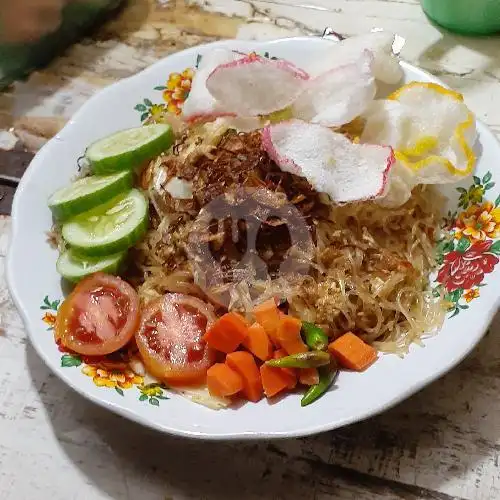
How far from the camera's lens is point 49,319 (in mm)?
1965

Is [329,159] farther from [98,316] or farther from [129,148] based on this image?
[98,316]

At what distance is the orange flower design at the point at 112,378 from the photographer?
5.98ft

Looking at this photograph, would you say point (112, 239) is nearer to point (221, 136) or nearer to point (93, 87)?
point (221, 136)

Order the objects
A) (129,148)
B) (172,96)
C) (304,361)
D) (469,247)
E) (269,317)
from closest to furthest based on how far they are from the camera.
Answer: (304,361), (269,317), (469,247), (129,148), (172,96)

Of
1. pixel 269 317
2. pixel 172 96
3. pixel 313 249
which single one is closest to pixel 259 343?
pixel 269 317

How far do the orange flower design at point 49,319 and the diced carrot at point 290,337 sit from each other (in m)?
0.66

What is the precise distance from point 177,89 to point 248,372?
4.00ft

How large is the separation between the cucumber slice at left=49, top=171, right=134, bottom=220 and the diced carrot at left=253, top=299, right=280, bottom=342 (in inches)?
24.4

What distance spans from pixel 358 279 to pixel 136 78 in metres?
1.16

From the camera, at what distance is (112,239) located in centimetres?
204

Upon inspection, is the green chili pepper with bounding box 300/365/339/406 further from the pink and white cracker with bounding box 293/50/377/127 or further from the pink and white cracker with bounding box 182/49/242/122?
the pink and white cracker with bounding box 182/49/242/122

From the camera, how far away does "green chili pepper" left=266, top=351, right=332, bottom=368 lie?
5.77 ft

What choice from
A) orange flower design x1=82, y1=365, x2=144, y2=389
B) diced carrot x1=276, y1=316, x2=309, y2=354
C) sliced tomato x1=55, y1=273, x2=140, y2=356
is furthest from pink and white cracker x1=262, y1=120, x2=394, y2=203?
orange flower design x1=82, y1=365, x2=144, y2=389

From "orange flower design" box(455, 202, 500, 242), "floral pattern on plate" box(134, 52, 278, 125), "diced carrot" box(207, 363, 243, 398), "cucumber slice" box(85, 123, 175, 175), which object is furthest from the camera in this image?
"floral pattern on plate" box(134, 52, 278, 125)
